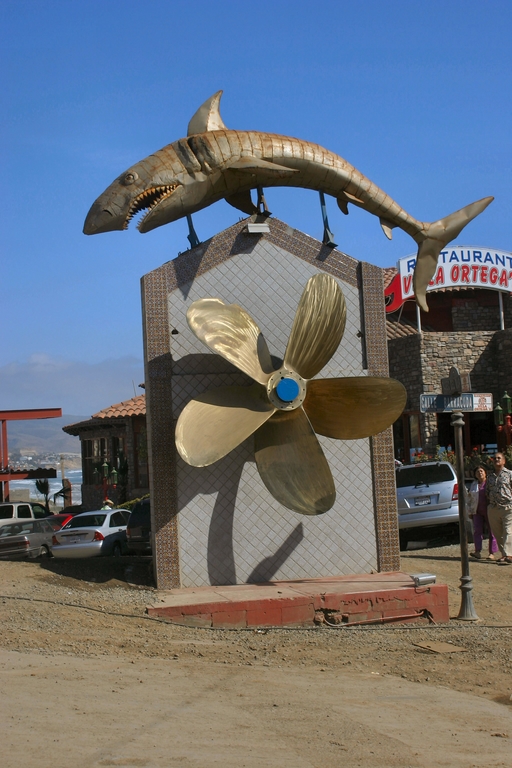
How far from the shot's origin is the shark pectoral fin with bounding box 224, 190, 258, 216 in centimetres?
973

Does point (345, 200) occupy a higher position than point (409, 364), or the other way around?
point (345, 200)

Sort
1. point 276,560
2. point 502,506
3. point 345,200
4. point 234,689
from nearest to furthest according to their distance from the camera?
point 234,689 → point 276,560 → point 345,200 → point 502,506

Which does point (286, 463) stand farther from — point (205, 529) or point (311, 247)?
point (311, 247)

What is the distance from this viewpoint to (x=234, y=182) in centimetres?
929

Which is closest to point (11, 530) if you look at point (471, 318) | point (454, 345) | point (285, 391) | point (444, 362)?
point (285, 391)

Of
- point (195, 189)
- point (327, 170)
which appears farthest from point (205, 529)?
point (327, 170)

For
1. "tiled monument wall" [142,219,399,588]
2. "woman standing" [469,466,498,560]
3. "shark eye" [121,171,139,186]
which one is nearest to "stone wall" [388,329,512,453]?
"woman standing" [469,466,498,560]

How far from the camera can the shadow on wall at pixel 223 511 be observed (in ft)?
30.2

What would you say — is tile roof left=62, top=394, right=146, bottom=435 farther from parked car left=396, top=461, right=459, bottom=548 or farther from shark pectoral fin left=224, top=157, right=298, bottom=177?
shark pectoral fin left=224, top=157, right=298, bottom=177

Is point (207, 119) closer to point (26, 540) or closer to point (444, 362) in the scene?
point (26, 540)

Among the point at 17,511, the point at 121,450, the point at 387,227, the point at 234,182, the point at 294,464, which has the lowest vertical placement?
the point at 17,511

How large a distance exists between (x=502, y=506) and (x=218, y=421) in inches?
211

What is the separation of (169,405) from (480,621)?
4113 millimetres

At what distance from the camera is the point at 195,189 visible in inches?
353
